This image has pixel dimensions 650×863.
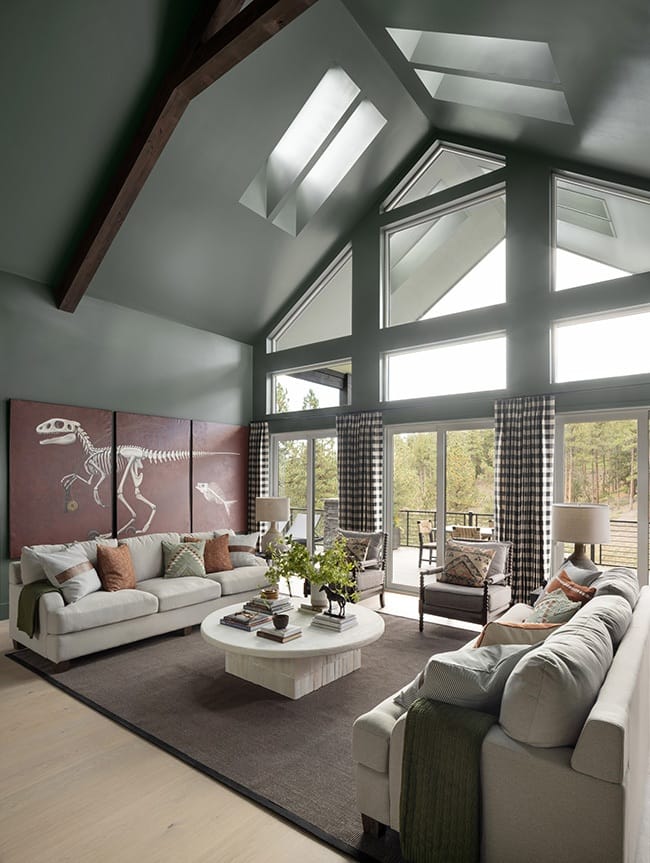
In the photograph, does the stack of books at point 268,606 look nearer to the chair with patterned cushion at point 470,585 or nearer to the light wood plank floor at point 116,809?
the light wood plank floor at point 116,809

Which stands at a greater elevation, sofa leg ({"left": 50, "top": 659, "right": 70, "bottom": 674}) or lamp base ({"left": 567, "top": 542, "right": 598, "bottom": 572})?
lamp base ({"left": 567, "top": 542, "right": 598, "bottom": 572})

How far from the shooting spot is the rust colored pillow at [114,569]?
4.70 metres

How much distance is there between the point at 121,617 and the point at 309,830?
261 centimetres

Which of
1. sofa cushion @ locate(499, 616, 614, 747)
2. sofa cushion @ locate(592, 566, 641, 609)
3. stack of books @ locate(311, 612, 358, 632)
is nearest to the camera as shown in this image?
sofa cushion @ locate(499, 616, 614, 747)

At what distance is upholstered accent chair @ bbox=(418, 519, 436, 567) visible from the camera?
22.5 feet

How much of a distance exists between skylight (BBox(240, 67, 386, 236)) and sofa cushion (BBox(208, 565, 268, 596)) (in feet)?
13.9

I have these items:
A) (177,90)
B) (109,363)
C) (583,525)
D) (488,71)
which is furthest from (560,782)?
(109,363)

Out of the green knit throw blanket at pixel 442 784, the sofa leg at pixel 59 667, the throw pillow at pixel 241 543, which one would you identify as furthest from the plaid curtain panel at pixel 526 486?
the sofa leg at pixel 59 667

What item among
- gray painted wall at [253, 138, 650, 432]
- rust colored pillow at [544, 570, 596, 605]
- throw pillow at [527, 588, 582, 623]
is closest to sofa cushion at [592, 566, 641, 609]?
rust colored pillow at [544, 570, 596, 605]

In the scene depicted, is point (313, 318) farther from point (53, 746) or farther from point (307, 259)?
point (53, 746)

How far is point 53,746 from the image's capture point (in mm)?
2998

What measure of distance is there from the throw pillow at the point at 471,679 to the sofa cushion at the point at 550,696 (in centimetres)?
12

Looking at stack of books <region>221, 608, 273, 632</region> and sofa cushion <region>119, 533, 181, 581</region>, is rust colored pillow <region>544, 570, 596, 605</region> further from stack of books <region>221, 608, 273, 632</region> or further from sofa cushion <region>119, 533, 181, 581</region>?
sofa cushion <region>119, 533, 181, 581</region>

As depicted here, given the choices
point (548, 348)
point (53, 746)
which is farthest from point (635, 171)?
point (53, 746)
